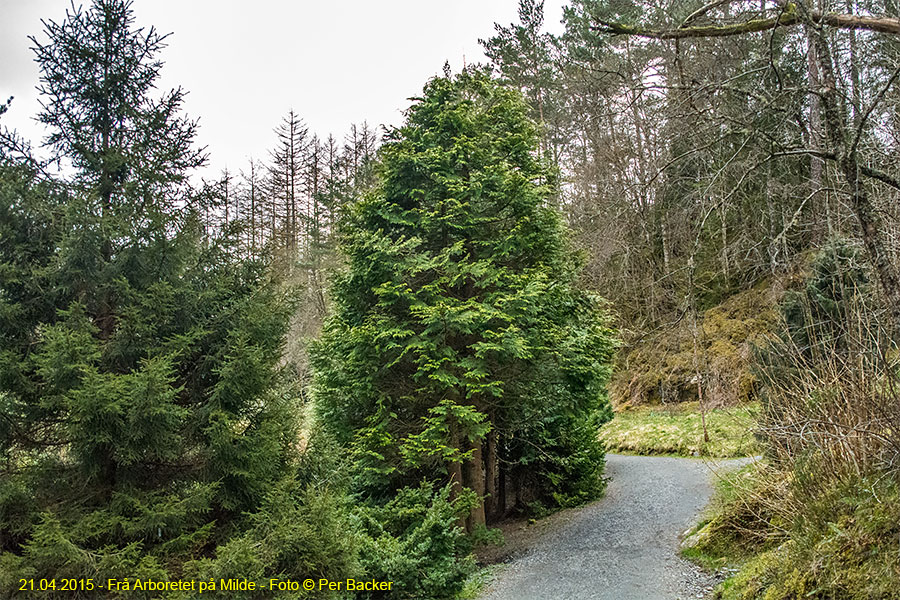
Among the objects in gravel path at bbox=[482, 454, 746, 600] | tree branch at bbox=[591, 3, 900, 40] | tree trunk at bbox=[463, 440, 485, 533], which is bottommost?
gravel path at bbox=[482, 454, 746, 600]

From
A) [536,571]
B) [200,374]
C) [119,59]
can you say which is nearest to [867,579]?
[536,571]

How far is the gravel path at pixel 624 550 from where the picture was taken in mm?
5395

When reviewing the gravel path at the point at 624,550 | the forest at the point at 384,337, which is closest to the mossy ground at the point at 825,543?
the forest at the point at 384,337

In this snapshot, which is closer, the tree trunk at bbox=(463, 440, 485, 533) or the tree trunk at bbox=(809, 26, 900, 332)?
the tree trunk at bbox=(809, 26, 900, 332)

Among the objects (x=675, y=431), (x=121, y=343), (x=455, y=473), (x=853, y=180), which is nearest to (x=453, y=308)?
(x=455, y=473)

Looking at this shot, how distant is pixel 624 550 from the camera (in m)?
6.61

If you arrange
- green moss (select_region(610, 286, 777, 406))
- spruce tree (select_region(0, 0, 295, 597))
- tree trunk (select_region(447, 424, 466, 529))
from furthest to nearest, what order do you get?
green moss (select_region(610, 286, 777, 406)), tree trunk (select_region(447, 424, 466, 529)), spruce tree (select_region(0, 0, 295, 597))

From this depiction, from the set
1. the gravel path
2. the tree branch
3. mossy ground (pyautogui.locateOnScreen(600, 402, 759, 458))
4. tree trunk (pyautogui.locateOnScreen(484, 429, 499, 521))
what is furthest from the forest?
mossy ground (pyautogui.locateOnScreen(600, 402, 759, 458))

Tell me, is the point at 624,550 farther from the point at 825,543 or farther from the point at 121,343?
the point at 121,343

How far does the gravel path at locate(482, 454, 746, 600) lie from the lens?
5.39m

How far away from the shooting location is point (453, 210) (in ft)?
24.9

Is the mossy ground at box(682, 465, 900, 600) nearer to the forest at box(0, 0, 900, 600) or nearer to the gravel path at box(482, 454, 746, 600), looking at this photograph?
the forest at box(0, 0, 900, 600)

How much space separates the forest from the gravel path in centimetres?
39

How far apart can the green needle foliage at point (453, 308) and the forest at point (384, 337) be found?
0.16ft
